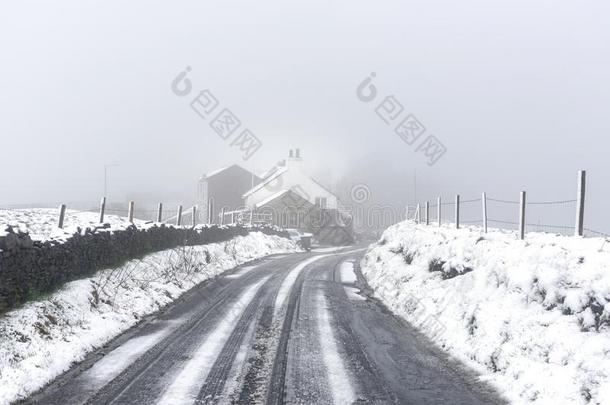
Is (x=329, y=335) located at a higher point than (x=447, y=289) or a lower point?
lower

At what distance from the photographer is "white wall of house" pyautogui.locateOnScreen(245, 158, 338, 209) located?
65.0 m

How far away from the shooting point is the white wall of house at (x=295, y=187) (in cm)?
6500

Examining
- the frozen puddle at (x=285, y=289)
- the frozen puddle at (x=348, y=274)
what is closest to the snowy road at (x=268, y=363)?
the frozen puddle at (x=285, y=289)

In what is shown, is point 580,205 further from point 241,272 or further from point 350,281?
point 241,272

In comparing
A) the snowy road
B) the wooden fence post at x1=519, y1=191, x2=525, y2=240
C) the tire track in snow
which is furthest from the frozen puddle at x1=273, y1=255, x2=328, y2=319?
the wooden fence post at x1=519, y1=191, x2=525, y2=240

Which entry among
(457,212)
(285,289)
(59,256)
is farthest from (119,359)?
(457,212)

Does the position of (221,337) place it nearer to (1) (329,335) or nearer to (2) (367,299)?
(1) (329,335)

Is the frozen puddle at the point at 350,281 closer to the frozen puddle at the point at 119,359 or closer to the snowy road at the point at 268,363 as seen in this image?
the snowy road at the point at 268,363

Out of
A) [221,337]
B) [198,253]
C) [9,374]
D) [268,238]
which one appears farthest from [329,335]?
[268,238]

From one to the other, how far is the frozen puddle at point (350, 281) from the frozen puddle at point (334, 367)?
3.59 metres

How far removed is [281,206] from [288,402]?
52.9m

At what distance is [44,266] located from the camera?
9.53 metres

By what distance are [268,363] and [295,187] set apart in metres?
57.1

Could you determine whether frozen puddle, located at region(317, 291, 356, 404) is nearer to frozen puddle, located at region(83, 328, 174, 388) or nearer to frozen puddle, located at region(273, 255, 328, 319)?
frozen puddle, located at region(273, 255, 328, 319)
